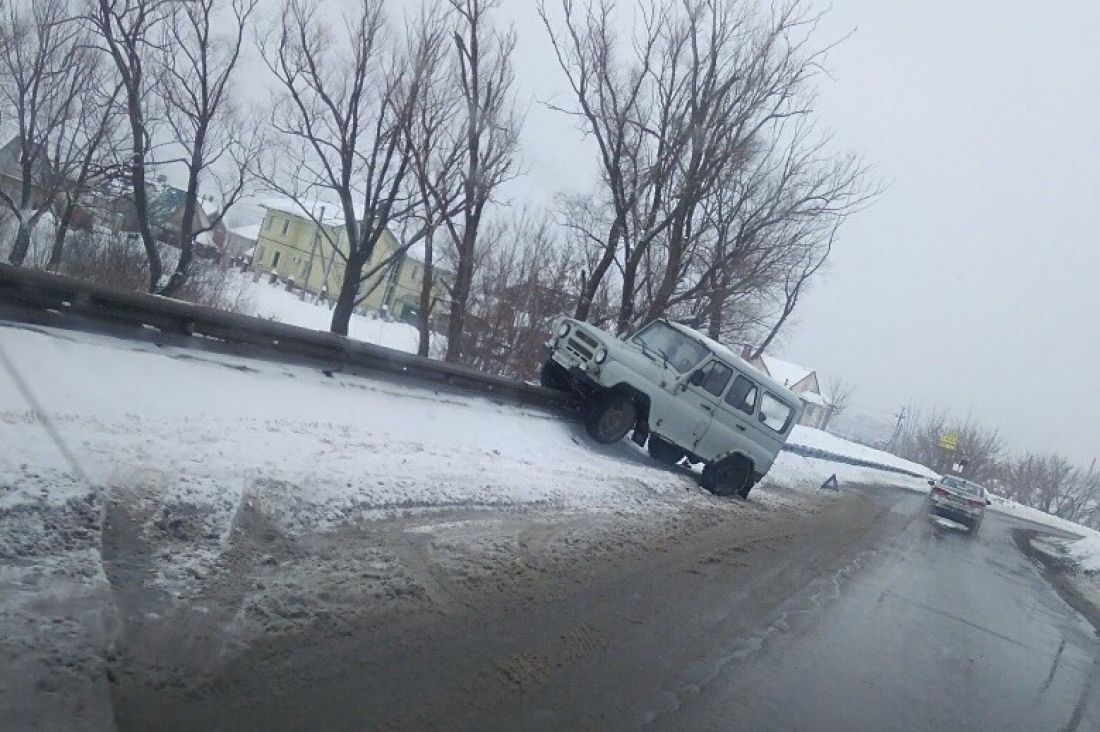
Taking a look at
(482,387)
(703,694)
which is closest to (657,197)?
(482,387)

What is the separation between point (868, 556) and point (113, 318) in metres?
11.1

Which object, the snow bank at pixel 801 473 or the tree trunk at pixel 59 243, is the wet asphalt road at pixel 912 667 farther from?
the tree trunk at pixel 59 243

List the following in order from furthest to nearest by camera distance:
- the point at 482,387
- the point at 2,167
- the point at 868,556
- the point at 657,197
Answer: the point at 2,167, the point at 657,197, the point at 482,387, the point at 868,556

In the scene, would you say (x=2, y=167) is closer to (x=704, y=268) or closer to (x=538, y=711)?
(x=704, y=268)

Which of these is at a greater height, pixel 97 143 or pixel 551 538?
pixel 97 143

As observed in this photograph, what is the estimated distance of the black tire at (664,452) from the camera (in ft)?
52.8

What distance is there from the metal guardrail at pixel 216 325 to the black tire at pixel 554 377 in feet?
1.86

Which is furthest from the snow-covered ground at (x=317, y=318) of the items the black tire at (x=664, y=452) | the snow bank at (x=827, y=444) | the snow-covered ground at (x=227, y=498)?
the snow-covered ground at (x=227, y=498)

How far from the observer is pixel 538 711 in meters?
4.68

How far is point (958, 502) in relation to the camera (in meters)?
27.7

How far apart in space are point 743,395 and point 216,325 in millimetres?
8957

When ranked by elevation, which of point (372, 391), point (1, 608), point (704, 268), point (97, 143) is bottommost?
point (1, 608)

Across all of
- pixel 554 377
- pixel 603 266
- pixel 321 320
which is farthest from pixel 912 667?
pixel 321 320

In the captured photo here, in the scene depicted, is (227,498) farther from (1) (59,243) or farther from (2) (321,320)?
(2) (321,320)
